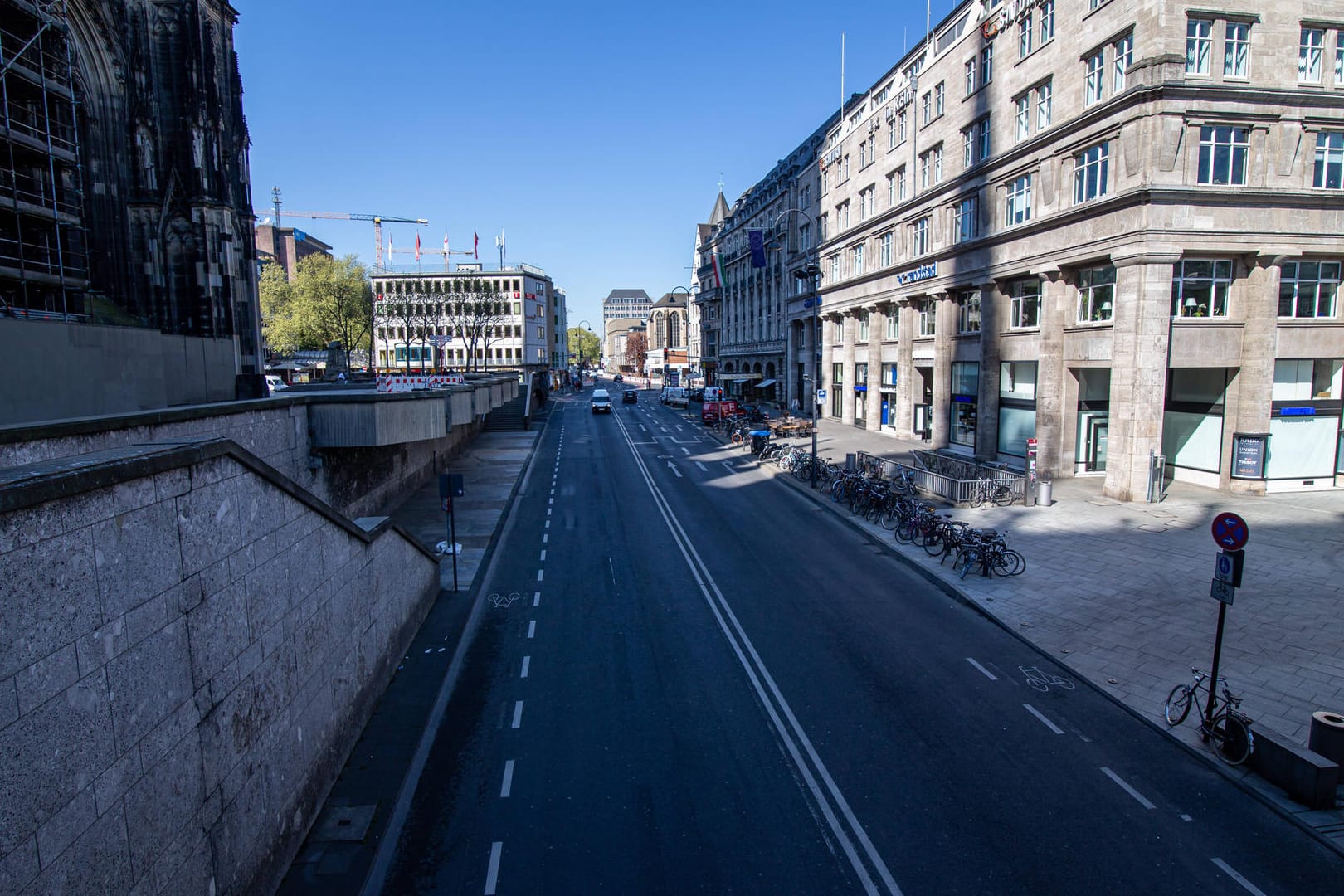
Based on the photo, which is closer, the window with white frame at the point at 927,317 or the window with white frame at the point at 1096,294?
the window with white frame at the point at 1096,294

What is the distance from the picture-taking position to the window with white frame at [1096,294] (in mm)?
25469

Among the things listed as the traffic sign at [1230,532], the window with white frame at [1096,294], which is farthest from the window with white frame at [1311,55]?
the traffic sign at [1230,532]

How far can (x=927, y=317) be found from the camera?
132 ft

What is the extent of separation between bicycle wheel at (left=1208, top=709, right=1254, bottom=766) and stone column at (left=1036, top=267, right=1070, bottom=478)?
1993 cm

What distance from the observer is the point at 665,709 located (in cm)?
1099

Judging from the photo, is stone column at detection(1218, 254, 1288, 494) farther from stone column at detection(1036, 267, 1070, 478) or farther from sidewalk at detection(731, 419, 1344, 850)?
stone column at detection(1036, 267, 1070, 478)

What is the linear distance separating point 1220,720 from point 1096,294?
67.9 feet

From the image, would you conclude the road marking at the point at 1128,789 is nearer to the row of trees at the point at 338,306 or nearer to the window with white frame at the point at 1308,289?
the window with white frame at the point at 1308,289

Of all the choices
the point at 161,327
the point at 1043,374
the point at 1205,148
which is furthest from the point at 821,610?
the point at 161,327

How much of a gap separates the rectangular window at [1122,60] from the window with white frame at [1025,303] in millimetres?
7368

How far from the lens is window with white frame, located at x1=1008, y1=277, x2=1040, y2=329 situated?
29.6 metres

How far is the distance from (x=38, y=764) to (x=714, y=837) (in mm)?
6169

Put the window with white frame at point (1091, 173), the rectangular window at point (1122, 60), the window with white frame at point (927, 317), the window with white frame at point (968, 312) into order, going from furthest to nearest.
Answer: the window with white frame at point (927, 317)
the window with white frame at point (968, 312)
the window with white frame at point (1091, 173)
the rectangular window at point (1122, 60)

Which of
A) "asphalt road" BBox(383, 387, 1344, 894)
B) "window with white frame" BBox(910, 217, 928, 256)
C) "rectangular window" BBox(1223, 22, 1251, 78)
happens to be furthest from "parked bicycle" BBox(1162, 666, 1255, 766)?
"window with white frame" BBox(910, 217, 928, 256)
